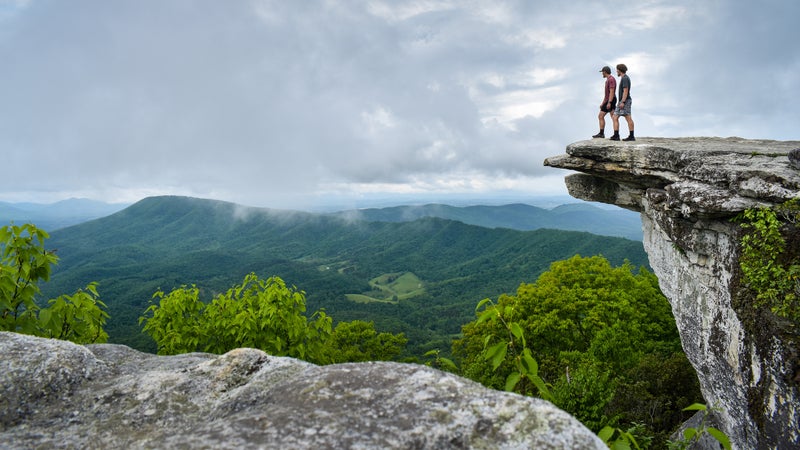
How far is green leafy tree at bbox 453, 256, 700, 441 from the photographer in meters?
21.7

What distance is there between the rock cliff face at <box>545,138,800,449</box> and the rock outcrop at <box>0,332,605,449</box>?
38.6 feet

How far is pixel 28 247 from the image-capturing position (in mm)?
7848

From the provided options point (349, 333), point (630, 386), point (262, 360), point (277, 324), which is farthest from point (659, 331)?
point (262, 360)

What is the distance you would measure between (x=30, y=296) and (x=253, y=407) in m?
6.77

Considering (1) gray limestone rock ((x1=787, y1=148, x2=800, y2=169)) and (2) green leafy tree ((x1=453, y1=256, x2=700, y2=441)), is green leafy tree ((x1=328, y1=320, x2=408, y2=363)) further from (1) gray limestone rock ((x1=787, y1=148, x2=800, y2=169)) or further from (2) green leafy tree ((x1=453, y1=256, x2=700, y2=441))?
(1) gray limestone rock ((x1=787, y1=148, x2=800, y2=169))

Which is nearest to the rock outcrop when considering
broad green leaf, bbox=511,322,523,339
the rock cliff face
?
broad green leaf, bbox=511,322,523,339

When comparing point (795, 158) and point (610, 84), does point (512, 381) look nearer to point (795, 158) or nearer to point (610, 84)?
point (795, 158)

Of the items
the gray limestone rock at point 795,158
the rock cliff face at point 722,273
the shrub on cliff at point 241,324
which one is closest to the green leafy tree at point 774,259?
the rock cliff face at point 722,273

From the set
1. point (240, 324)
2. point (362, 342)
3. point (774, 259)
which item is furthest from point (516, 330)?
point (362, 342)

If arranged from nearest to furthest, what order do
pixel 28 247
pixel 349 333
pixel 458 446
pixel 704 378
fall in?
pixel 458 446 < pixel 28 247 < pixel 704 378 < pixel 349 333

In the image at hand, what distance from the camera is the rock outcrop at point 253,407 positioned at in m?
2.81

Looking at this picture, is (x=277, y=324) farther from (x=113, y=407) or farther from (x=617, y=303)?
(x=617, y=303)

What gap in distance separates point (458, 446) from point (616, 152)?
720 inches

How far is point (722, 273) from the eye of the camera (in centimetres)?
1354
